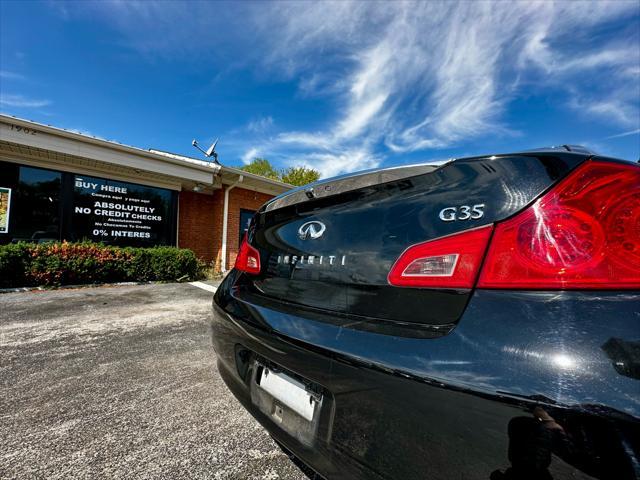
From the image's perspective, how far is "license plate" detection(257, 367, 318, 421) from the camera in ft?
3.56

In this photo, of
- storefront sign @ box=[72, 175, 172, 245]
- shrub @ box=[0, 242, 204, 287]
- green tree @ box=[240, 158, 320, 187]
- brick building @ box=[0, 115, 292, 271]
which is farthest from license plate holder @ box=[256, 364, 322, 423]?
green tree @ box=[240, 158, 320, 187]

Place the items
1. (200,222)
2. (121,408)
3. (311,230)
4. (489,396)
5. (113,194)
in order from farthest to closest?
(200,222), (113,194), (121,408), (311,230), (489,396)

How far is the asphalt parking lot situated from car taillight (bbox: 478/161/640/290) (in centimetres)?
136

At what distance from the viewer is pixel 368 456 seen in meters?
0.89

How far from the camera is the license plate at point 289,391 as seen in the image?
1.08m

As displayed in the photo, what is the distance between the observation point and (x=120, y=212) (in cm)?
860

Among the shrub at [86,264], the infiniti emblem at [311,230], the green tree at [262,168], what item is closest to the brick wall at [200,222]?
the shrub at [86,264]

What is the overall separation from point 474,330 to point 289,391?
2.31 ft

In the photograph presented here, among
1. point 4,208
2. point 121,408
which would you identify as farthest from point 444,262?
point 4,208

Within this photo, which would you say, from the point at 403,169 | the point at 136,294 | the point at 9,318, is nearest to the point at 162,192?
the point at 136,294

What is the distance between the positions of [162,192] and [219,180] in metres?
1.68

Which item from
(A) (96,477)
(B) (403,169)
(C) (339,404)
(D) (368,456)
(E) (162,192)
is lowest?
(A) (96,477)

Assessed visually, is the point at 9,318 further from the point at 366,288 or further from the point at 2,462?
the point at 366,288

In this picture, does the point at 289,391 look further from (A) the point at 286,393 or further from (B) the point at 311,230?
(B) the point at 311,230
